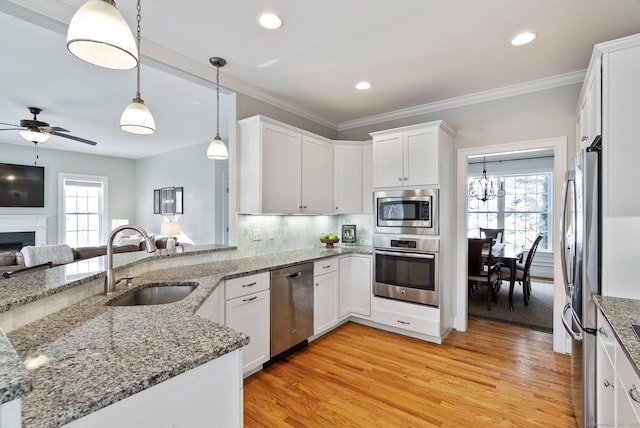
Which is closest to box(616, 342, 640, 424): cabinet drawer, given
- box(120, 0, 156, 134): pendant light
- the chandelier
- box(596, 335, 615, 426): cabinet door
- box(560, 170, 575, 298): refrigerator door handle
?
box(596, 335, 615, 426): cabinet door

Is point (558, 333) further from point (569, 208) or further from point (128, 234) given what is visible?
point (128, 234)

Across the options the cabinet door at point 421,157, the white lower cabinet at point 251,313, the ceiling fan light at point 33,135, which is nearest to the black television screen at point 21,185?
the ceiling fan light at point 33,135

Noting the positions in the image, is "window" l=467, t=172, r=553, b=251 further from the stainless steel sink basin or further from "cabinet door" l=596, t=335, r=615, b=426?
the stainless steel sink basin

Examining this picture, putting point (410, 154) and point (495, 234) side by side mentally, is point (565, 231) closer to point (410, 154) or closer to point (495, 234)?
point (410, 154)

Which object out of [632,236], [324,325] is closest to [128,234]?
[324,325]

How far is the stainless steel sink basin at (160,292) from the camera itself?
1.88 meters

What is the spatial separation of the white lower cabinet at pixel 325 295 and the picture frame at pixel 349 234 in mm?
879

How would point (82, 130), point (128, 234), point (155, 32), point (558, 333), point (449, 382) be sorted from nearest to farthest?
point (155, 32) → point (449, 382) → point (558, 333) → point (82, 130) → point (128, 234)

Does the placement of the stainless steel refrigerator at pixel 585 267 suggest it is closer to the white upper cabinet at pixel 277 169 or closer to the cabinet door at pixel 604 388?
the cabinet door at pixel 604 388

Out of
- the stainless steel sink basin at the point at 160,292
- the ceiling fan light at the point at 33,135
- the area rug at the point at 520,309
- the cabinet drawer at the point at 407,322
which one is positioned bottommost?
the area rug at the point at 520,309

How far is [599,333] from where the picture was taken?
154 cm

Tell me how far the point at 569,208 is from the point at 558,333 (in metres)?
1.74

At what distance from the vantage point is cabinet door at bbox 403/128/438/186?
3197mm

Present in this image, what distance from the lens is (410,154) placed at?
3.34 metres
